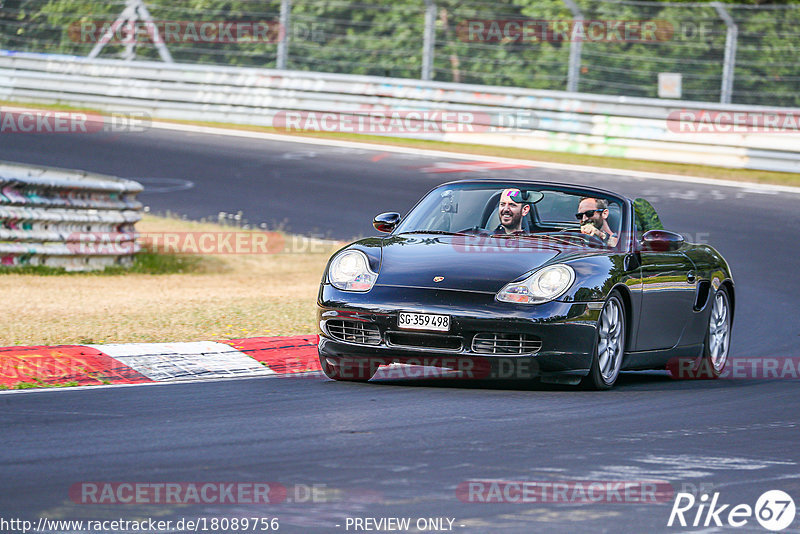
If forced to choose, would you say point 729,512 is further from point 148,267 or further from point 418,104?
point 418,104

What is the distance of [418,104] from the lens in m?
23.1

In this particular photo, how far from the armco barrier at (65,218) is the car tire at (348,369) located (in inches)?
233

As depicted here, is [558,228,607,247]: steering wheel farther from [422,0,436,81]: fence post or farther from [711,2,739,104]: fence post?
[422,0,436,81]: fence post

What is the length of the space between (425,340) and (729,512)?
2.88m

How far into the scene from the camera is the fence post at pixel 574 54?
73.2 ft

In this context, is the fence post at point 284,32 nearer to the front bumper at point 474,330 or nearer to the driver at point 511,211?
the driver at point 511,211

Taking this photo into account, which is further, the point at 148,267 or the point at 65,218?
the point at 148,267

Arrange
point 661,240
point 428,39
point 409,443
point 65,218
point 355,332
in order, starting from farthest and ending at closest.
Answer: point 428,39, point 65,218, point 661,240, point 355,332, point 409,443

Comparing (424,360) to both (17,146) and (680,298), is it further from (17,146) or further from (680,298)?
(17,146)

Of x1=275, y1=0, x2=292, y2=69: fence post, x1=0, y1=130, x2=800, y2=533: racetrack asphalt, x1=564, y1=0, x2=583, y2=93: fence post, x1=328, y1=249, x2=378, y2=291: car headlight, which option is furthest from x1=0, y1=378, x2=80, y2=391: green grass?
x1=275, y1=0, x2=292, y2=69: fence post

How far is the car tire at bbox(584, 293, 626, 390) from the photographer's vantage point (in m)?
7.82

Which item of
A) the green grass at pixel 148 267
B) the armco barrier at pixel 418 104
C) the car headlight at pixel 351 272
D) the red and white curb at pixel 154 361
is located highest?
the armco barrier at pixel 418 104

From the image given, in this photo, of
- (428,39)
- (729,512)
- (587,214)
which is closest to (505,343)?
(587,214)

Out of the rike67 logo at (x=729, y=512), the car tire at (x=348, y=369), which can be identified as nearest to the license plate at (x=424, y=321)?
the car tire at (x=348, y=369)
